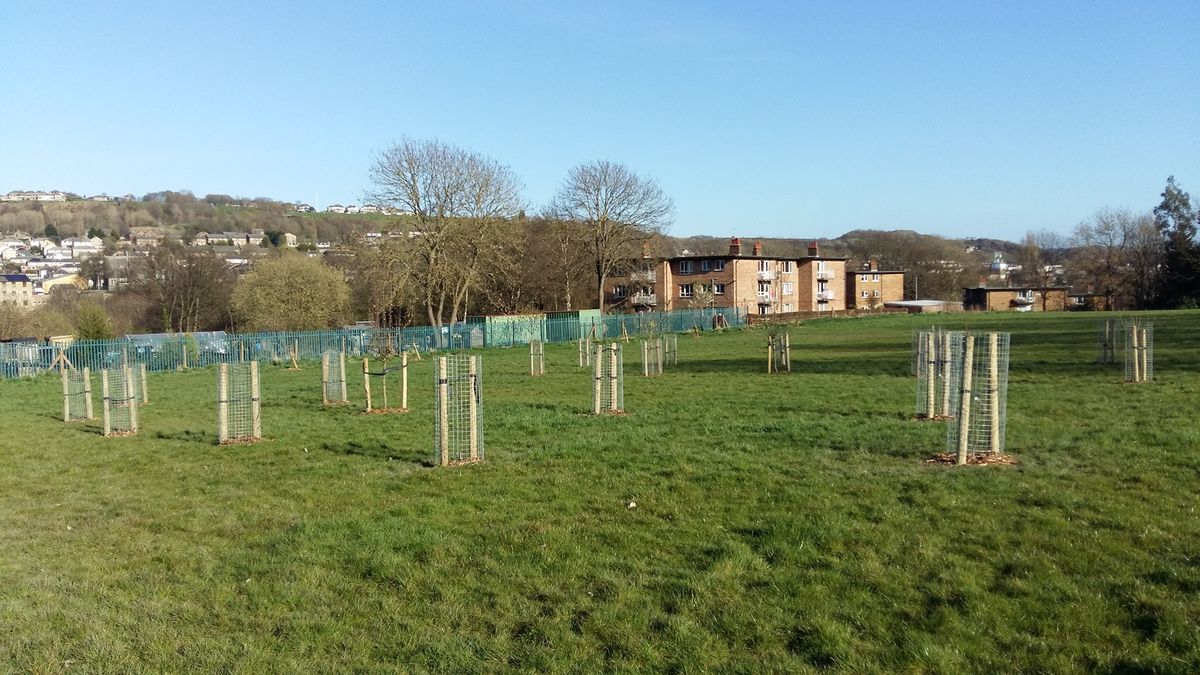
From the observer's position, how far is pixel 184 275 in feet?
231

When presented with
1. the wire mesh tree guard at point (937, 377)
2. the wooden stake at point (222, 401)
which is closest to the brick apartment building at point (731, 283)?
the wire mesh tree guard at point (937, 377)

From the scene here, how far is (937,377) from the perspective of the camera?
16.3m

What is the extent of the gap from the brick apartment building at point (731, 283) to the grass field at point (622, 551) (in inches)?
2706

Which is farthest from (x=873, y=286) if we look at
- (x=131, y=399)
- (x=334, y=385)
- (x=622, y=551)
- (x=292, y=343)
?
(x=622, y=551)

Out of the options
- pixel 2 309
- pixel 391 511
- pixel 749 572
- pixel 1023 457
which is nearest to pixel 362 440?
pixel 391 511

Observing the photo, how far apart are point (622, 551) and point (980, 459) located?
5.92 metres

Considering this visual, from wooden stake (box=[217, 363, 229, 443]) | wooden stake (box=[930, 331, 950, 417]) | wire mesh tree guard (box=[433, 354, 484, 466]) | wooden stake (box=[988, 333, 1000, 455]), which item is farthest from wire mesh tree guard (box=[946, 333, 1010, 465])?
wooden stake (box=[217, 363, 229, 443])

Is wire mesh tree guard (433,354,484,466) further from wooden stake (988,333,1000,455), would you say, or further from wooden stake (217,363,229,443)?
wooden stake (988,333,1000,455)

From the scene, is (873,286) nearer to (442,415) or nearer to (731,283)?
(731,283)

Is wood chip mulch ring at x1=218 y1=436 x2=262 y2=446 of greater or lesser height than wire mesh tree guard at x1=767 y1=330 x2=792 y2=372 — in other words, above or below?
below

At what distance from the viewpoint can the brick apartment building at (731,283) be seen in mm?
88438

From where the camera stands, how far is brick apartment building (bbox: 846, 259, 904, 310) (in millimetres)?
109812

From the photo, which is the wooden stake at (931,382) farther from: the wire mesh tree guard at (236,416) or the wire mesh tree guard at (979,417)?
the wire mesh tree guard at (236,416)

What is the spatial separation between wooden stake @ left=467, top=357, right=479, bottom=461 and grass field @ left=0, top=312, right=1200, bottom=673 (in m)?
0.33
